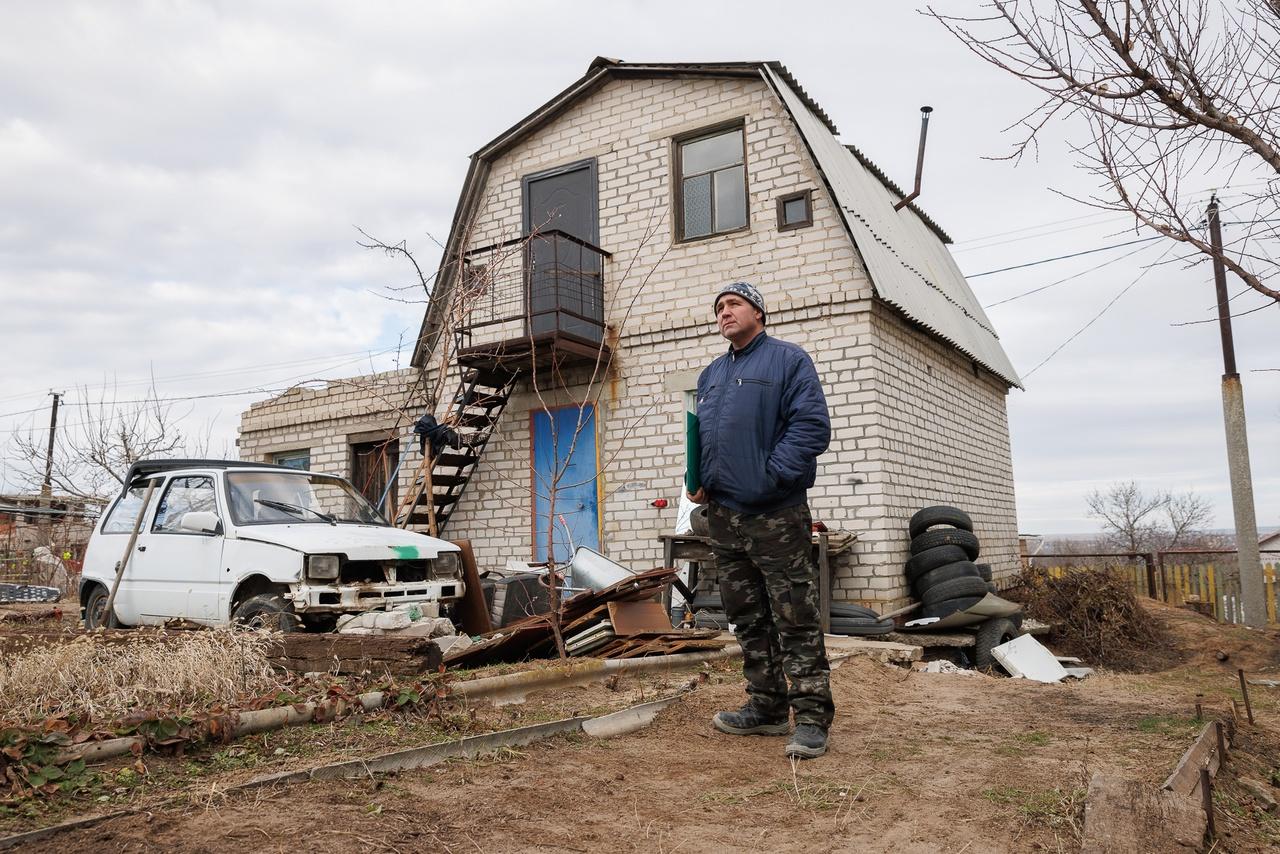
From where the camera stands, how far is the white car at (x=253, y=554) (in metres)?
6.46

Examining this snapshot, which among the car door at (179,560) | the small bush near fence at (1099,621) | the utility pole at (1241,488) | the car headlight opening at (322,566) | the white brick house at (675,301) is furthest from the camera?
the utility pole at (1241,488)

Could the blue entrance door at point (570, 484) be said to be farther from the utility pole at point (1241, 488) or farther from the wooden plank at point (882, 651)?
the utility pole at point (1241, 488)

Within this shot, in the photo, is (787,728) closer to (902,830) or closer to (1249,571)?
(902,830)

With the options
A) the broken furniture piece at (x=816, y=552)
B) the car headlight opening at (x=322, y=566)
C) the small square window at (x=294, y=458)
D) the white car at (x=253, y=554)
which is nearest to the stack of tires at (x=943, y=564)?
the broken furniture piece at (x=816, y=552)

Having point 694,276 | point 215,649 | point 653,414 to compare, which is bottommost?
point 215,649

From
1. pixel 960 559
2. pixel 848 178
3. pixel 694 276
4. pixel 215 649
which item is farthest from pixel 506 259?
pixel 215 649

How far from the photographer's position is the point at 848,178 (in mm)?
10953

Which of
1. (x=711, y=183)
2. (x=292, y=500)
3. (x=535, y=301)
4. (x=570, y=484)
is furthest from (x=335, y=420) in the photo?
(x=711, y=183)

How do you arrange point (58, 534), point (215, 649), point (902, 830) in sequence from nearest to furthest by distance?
1. point (902, 830)
2. point (215, 649)
3. point (58, 534)

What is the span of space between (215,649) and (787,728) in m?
2.84

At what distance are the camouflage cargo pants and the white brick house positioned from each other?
5.61m

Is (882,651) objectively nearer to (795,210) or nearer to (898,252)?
(795,210)

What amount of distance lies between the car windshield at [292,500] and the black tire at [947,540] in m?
5.45

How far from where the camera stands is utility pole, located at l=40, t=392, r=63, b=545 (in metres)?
22.7
